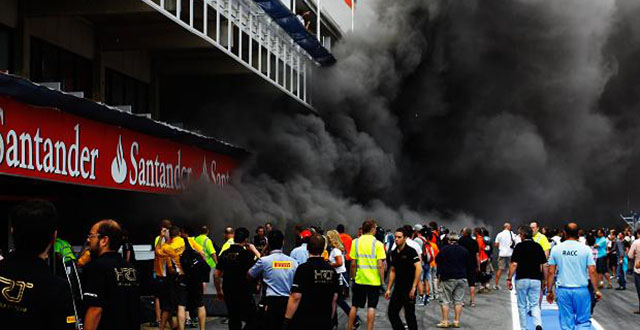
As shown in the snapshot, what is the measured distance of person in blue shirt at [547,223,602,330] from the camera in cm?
901

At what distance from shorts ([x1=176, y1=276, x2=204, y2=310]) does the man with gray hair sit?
3.69m

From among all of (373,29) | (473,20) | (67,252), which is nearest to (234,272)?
(67,252)

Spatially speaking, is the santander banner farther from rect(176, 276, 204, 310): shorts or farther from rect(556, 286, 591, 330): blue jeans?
rect(556, 286, 591, 330): blue jeans

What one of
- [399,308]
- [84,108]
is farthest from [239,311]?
[84,108]

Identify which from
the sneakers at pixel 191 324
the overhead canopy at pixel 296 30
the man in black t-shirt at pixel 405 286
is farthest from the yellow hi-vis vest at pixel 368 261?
the overhead canopy at pixel 296 30

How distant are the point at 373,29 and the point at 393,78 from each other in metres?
1.97

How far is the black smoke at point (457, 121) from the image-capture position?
28484mm

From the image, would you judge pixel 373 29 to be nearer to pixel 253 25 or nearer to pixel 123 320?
pixel 253 25

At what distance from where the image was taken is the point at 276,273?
8.24 m

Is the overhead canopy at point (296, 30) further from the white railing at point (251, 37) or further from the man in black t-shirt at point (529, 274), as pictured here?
the man in black t-shirt at point (529, 274)

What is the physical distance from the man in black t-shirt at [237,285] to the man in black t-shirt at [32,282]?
19.4ft

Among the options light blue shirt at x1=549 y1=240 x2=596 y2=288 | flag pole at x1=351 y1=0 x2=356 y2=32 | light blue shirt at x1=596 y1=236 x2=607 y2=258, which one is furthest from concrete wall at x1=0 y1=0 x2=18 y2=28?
flag pole at x1=351 y1=0 x2=356 y2=32

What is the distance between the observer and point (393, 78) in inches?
1198

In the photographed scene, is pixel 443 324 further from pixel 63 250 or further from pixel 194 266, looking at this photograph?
pixel 63 250
